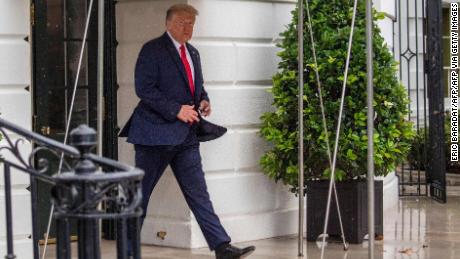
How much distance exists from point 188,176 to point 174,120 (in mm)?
443

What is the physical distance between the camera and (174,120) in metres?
8.38

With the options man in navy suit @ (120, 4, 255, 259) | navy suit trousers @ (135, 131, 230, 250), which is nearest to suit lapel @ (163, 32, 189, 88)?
man in navy suit @ (120, 4, 255, 259)

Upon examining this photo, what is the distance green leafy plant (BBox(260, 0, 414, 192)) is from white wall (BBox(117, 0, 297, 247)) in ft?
0.72

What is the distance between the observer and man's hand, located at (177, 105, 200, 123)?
831cm

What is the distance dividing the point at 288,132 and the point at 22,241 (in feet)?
8.46

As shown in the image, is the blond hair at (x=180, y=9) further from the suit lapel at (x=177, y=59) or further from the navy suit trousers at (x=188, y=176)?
the navy suit trousers at (x=188, y=176)

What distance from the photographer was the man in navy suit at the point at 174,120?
8.34 m

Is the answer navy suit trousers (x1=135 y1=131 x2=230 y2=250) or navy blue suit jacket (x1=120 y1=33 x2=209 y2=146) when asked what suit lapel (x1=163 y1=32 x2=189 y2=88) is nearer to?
navy blue suit jacket (x1=120 y1=33 x2=209 y2=146)

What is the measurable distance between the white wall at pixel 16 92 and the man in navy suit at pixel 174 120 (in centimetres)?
82

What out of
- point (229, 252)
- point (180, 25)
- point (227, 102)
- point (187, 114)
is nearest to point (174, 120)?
point (187, 114)

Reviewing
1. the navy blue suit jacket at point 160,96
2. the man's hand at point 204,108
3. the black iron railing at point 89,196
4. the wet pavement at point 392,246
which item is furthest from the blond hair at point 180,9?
the black iron railing at point 89,196

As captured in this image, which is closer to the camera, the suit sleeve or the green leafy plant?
the suit sleeve

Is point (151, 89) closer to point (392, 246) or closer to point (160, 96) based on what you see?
point (160, 96)

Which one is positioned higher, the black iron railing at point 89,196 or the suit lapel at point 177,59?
the suit lapel at point 177,59
